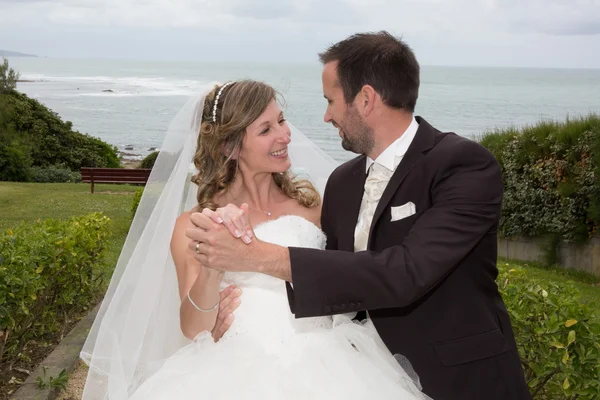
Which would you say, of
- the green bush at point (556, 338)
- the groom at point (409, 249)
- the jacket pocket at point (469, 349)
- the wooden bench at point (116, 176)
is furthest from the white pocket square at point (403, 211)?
the wooden bench at point (116, 176)

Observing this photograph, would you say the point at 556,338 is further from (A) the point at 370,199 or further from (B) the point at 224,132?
(B) the point at 224,132

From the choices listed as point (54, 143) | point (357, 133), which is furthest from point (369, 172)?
point (54, 143)

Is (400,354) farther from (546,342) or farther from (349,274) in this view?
(546,342)

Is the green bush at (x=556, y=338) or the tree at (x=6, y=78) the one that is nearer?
the green bush at (x=556, y=338)

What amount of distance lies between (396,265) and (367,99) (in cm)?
81

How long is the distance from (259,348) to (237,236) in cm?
86

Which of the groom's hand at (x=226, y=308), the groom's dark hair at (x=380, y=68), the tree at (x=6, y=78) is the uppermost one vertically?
the groom's dark hair at (x=380, y=68)

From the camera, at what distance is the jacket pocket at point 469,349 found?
299 centimetres

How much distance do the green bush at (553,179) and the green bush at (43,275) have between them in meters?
8.64

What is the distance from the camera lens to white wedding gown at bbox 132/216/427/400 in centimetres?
310

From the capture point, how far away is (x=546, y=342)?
14.2 ft

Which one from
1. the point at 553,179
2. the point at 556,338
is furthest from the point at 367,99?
the point at 553,179

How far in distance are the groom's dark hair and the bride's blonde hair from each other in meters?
0.89

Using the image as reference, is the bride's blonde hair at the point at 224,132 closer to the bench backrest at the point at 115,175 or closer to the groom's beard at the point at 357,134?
the groom's beard at the point at 357,134
